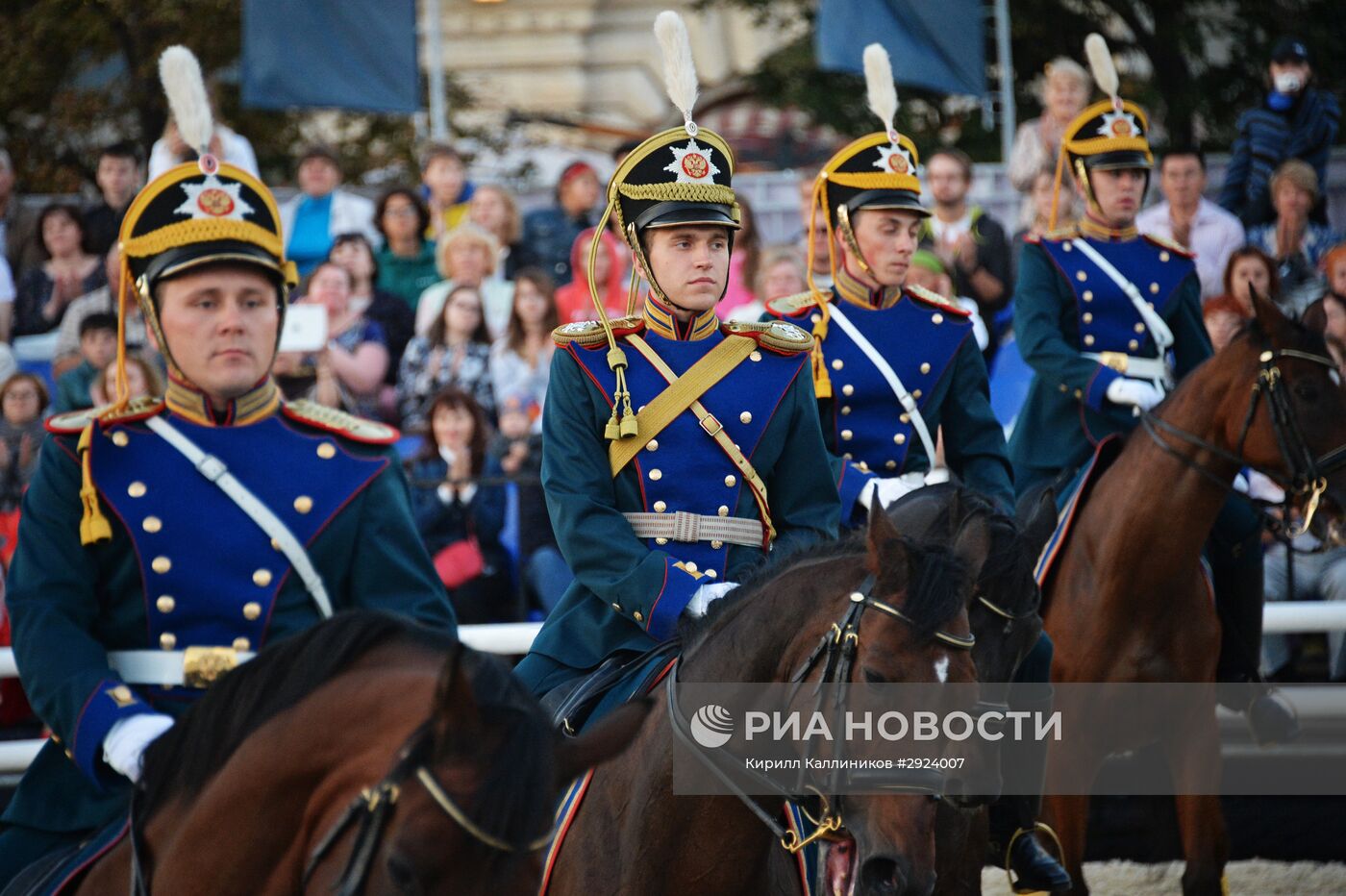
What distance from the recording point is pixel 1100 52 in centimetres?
824

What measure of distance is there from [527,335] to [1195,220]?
411cm

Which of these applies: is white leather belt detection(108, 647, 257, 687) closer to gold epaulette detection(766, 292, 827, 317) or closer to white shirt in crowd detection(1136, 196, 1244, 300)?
gold epaulette detection(766, 292, 827, 317)

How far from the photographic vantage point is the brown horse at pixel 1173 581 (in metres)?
6.79

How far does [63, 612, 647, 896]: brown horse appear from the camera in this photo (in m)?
2.71

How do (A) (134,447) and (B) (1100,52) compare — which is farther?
(B) (1100,52)

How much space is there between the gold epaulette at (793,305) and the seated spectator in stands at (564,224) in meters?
5.19

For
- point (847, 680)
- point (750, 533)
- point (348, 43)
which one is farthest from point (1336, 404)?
point (348, 43)

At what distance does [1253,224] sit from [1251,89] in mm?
5400

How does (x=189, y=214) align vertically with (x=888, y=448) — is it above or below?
above

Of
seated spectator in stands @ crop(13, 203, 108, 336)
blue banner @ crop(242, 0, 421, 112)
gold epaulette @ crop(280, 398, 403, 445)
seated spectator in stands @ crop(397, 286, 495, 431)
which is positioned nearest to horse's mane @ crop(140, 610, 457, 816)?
gold epaulette @ crop(280, 398, 403, 445)

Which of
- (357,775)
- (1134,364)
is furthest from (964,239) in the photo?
(357,775)

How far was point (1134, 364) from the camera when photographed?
306 inches

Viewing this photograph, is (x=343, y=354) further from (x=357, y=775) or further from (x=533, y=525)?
(x=357, y=775)

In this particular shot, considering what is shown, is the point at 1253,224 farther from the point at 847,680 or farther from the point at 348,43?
the point at 847,680
